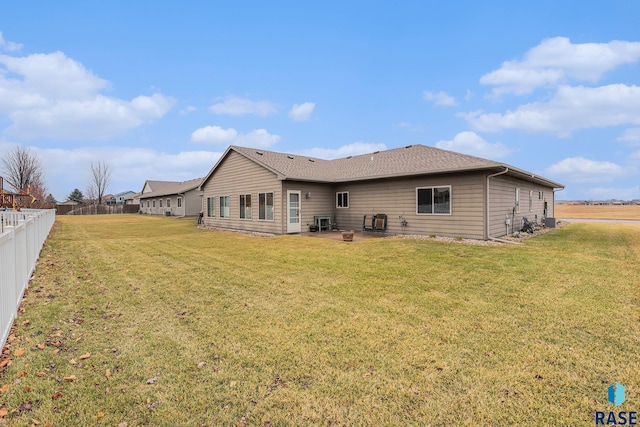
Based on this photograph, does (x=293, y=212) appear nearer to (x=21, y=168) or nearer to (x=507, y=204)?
(x=507, y=204)

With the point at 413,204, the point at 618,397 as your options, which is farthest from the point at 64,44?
the point at 618,397

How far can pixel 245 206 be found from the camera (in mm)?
16891

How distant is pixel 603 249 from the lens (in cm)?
993

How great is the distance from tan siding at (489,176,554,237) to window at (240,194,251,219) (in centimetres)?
1167

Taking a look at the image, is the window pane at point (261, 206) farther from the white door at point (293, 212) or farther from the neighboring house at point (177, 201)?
the neighboring house at point (177, 201)

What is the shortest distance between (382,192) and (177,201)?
29.0 m

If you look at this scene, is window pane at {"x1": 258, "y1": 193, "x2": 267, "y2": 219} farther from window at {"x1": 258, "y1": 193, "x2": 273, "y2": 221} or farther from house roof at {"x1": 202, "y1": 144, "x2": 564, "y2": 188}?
house roof at {"x1": 202, "y1": 144, "x2": 564, "y2": 188}

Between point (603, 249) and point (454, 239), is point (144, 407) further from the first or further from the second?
point (603, 249)

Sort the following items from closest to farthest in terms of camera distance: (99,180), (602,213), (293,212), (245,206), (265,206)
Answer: (293,212), (265,206), (245,206), (602,213), (99,180)

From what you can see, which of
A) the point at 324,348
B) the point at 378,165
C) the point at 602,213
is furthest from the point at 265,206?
the point at 602,213

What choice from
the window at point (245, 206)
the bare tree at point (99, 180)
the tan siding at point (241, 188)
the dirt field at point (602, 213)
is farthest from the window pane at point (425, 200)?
the bare tree at point (99, 180)

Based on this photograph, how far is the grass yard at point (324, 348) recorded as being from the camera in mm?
2416

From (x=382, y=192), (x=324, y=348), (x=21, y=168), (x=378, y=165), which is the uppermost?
(x=21, y=168)

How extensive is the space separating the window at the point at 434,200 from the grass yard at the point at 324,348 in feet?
17.8
